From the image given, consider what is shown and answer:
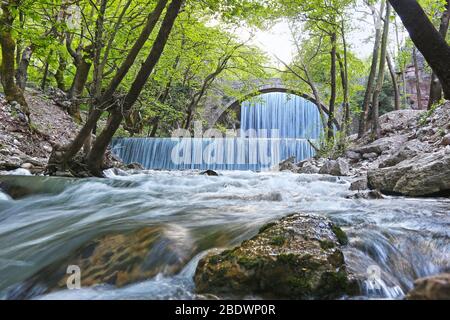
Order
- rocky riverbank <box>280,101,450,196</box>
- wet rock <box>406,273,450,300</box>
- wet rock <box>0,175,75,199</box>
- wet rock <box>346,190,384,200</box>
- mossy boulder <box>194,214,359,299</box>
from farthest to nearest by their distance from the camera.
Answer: wet rock <box>0,175,75,199</box>
wet rock <box>346,190,384,200</box>
rocky riverbank <box>280,101,450,196</box>
mossy boulder <box>194,214,359,299</box>
wet rock <box>406,273,450,300</box>

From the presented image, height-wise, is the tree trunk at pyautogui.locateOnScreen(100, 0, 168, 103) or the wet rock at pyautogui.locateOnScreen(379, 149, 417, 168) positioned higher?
the tree trunk at pyautogui.locateOnScreen(100, 0, 168, 103)

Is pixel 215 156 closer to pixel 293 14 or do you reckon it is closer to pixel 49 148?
pixel 293 14

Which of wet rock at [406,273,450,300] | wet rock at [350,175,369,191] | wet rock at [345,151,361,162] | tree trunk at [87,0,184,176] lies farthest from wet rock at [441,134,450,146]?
wet rock at [406,273,450,300]

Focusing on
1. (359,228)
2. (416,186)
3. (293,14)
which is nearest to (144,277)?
(359,228)

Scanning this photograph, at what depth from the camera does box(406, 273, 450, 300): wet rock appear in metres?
1.64

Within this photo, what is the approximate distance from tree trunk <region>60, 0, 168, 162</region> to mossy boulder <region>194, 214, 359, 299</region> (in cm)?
Result: 462

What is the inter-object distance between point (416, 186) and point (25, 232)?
16.3 feet

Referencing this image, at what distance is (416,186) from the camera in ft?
16.7

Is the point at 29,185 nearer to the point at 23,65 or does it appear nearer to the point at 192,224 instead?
the point at 192,224

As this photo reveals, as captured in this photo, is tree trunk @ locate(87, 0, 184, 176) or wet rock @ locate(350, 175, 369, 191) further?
wet rock @ locate(350, 175, 369, 191)

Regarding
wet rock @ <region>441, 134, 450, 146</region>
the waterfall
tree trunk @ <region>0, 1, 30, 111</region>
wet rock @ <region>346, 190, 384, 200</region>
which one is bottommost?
wet rock @ <region>346, 190, 384, 200</region>

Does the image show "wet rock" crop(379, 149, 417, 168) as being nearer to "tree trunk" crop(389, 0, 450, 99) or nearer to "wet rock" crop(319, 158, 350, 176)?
"wet rock" crop(319, 158, 350, 176)

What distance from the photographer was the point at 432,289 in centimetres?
168

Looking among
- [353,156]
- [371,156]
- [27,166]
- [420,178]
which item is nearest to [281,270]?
[420,178]
